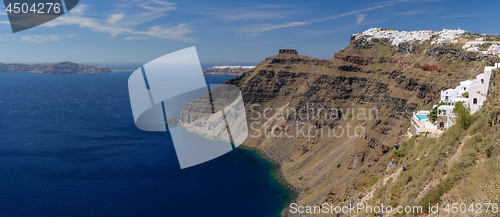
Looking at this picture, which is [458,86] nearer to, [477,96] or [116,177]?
[477,96]

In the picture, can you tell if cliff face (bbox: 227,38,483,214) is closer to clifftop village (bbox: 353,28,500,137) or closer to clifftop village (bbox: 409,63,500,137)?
clifftop village (bbox: 353,28,500,137)

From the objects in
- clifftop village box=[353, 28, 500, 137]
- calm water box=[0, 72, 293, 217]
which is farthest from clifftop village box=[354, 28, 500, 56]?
calm water box=[0, 72, 293, 217]

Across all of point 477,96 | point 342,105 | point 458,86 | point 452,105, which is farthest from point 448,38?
point 477,96

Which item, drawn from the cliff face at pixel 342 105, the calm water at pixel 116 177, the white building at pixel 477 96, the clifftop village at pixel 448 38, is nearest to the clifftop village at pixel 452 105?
the white building at pixel 477 96

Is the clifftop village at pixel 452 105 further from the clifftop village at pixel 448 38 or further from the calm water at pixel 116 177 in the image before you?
the calm water at pixel 116 177

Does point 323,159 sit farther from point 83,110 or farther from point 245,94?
point 83,110

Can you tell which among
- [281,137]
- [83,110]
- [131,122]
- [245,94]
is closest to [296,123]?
[281,137]
